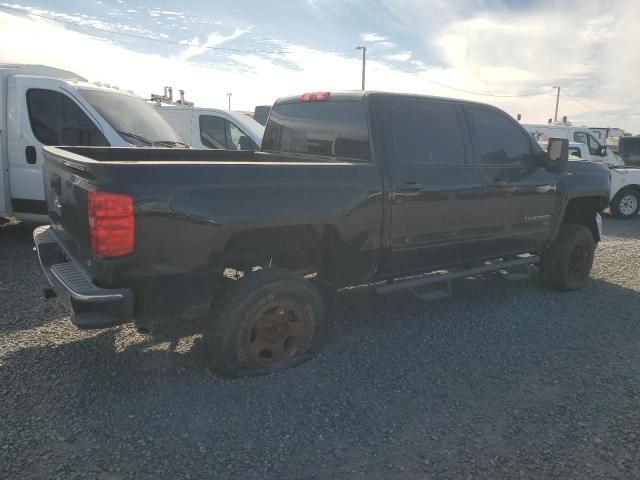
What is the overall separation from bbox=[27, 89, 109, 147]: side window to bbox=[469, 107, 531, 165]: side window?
450 centimetres

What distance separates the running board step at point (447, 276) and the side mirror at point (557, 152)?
996 millimetres

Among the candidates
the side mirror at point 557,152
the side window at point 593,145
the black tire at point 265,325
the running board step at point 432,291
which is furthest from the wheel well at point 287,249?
the side window at point 593,145

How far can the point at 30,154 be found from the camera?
21.1ft

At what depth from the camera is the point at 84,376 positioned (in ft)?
10.7

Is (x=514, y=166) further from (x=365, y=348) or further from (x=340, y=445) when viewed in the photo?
(x=340, y=445)

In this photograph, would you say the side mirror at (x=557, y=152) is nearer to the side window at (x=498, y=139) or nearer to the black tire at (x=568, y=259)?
the side window at (x=498, y=139)

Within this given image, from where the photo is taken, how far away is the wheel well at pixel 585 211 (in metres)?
5.65

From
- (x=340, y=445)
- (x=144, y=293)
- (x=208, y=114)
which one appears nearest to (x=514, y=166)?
(x=340, y=445)

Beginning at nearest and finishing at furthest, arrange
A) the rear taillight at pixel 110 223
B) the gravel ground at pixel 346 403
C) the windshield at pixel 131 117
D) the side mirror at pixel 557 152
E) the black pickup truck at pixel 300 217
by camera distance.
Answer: the gravel ground at pixel 346 403
the rear taillight at pixel 110 223
the black pickup truck at pixel 300 217
the side mirror at pixel 557 152
the windshield at pixel 131 117

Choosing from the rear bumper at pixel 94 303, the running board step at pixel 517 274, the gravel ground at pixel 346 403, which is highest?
the rear bumper at pixel 94 303

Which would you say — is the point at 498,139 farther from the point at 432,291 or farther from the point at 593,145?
the point at 593,145

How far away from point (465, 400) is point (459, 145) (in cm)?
222

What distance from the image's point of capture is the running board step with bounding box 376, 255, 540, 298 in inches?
158

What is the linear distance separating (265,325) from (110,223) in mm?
1216
